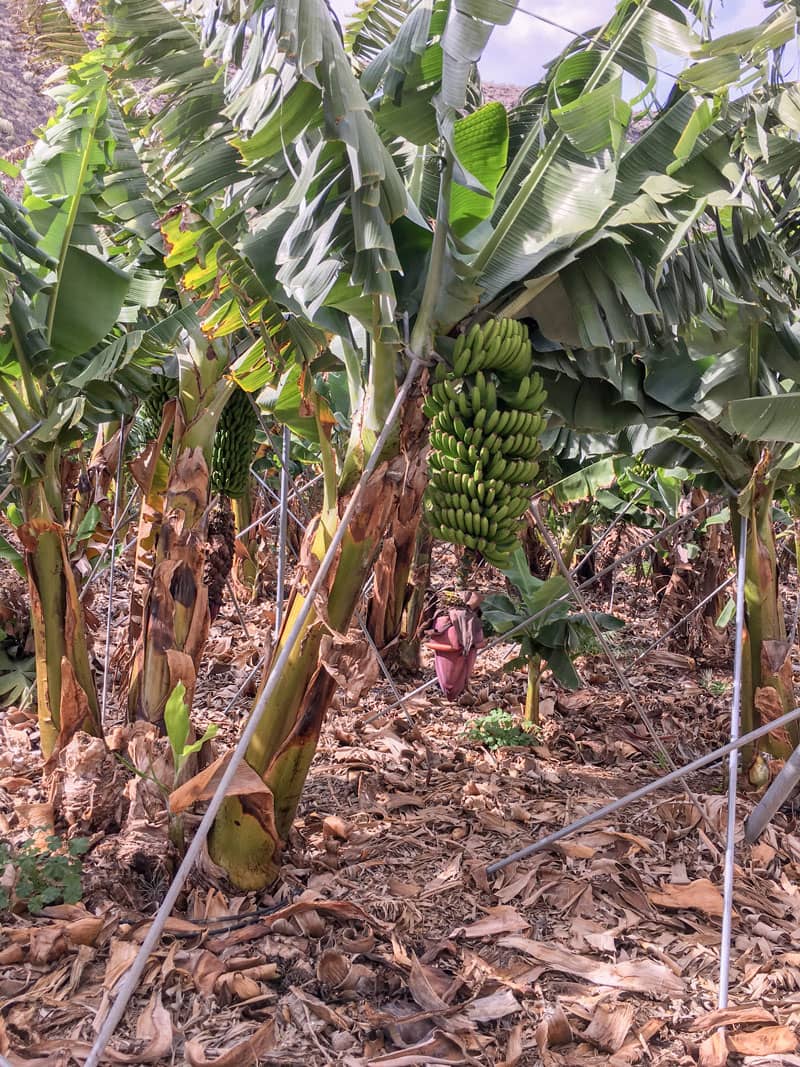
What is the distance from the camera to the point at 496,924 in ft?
7.57

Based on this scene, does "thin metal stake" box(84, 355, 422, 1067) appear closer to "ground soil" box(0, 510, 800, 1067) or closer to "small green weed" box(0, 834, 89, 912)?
"ground soil" box(0, 510, 800, 1067)

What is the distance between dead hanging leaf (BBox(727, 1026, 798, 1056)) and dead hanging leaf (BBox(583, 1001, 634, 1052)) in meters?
0.25

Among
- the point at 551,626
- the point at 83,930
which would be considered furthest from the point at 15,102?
the point at 83,930

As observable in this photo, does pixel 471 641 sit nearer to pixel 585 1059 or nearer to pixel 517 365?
pixel 517 365

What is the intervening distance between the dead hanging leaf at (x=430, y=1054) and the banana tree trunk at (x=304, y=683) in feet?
2.34

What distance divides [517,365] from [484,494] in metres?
0.35

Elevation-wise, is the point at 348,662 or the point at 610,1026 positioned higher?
the point at 348,662

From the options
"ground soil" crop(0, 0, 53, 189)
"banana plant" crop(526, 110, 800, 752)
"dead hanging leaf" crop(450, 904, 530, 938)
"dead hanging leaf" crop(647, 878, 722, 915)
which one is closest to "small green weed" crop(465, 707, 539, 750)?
"banana plant" crop(526, 110, 800, 752)

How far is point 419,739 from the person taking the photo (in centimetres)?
382

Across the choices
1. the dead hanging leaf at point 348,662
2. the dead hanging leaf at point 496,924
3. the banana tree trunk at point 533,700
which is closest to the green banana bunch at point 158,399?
the dead hanging leaf at point 348,662

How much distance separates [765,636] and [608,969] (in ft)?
5.73

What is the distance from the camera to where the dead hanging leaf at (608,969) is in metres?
2.10

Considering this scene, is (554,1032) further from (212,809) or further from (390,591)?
(390,591)

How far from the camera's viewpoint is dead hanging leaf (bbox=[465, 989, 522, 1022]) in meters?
1.93
